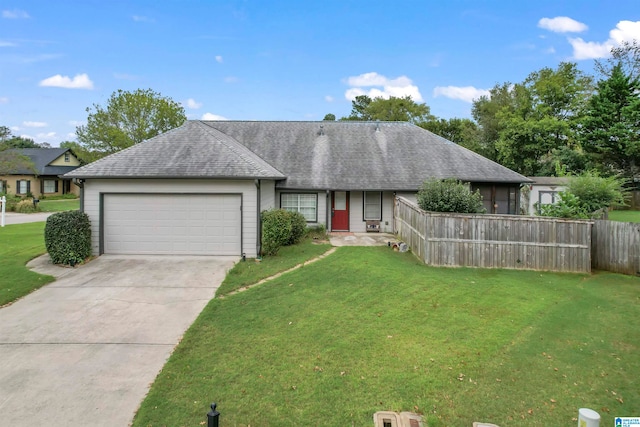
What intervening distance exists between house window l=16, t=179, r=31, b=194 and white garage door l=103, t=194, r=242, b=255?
30.4 metres

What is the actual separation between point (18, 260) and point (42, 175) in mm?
29705

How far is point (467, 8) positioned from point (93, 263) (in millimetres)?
18413

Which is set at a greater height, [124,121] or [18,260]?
[124,121]

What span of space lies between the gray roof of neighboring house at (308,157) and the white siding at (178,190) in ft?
1.27

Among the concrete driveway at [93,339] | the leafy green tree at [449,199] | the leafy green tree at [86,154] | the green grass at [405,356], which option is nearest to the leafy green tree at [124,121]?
the leafy green tree at [86,154]

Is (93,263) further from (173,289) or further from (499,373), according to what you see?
(499,373)

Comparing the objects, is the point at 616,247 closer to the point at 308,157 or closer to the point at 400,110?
the point at 308,157

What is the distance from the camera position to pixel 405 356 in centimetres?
521

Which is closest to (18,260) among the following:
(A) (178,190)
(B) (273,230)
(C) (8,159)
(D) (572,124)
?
(A) (178,190)

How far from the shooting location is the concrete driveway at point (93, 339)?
4.11 meters

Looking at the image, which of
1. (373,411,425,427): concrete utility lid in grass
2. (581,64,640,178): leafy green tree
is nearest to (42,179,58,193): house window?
(373,411,425,427): concrete utility lid in grass

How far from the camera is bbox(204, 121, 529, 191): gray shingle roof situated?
653 inches

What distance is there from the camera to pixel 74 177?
11578 millimetres

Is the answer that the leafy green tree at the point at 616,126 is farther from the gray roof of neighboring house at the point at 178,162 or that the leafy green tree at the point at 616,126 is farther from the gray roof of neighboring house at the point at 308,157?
the gray roof of neighboring house at the point at 178,162
